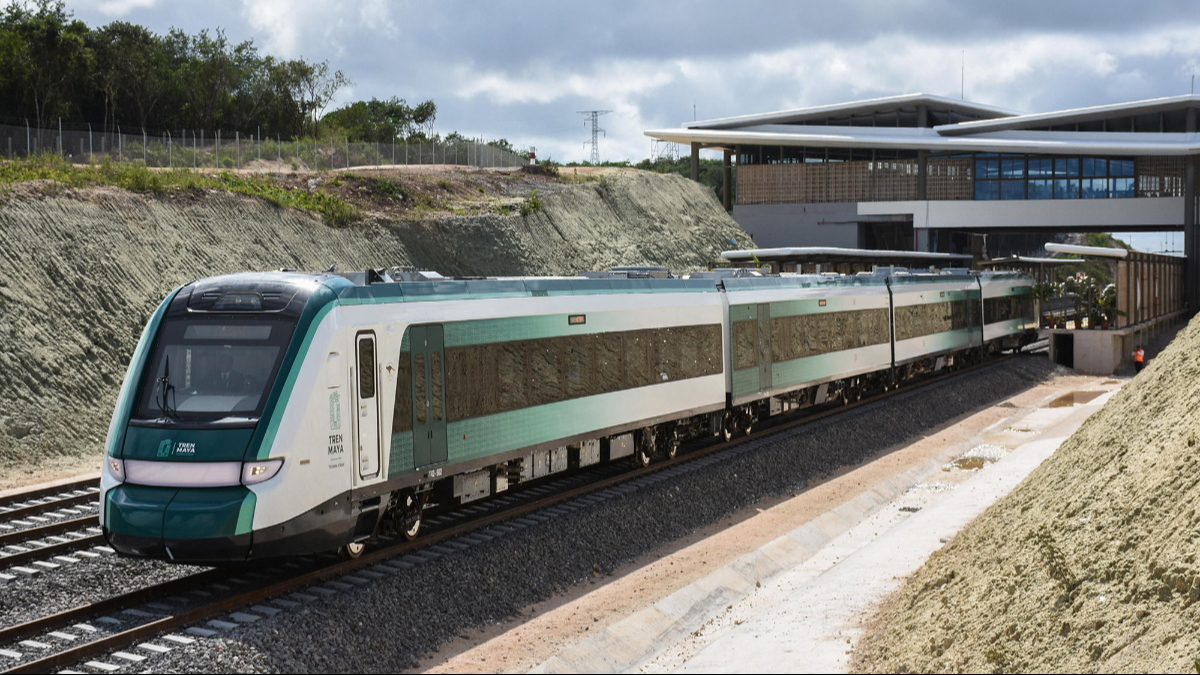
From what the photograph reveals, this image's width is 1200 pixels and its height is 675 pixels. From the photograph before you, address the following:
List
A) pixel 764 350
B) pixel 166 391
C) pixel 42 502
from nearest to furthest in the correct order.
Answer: pixel 166 391 → pixel 42 502 → pixel 764 350

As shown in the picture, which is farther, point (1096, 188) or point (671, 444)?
point (1096, 188)

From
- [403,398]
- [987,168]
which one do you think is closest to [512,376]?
[403,398]

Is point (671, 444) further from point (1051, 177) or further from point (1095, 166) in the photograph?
point (1051, 177)

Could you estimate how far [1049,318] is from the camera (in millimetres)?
49062

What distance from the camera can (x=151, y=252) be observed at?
32875 millimetres

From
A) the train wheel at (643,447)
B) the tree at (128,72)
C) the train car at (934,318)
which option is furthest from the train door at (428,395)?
the tree at (128,72)

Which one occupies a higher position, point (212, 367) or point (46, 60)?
point (46, 60)

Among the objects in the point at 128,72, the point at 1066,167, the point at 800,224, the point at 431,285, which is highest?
the point at 128,72

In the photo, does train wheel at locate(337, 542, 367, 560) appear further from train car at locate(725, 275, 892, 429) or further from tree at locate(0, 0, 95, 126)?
tree at locate(0, 0, 95, 126)

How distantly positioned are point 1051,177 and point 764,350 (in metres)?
48.3

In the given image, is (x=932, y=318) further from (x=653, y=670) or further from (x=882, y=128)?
(x=882, y=128)

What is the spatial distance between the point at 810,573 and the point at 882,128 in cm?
6258

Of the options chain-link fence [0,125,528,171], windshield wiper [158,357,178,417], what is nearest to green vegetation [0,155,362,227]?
chain-link fence [0,125,528,171]

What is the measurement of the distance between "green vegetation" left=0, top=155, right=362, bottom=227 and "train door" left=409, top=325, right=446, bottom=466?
20505 millimetres
